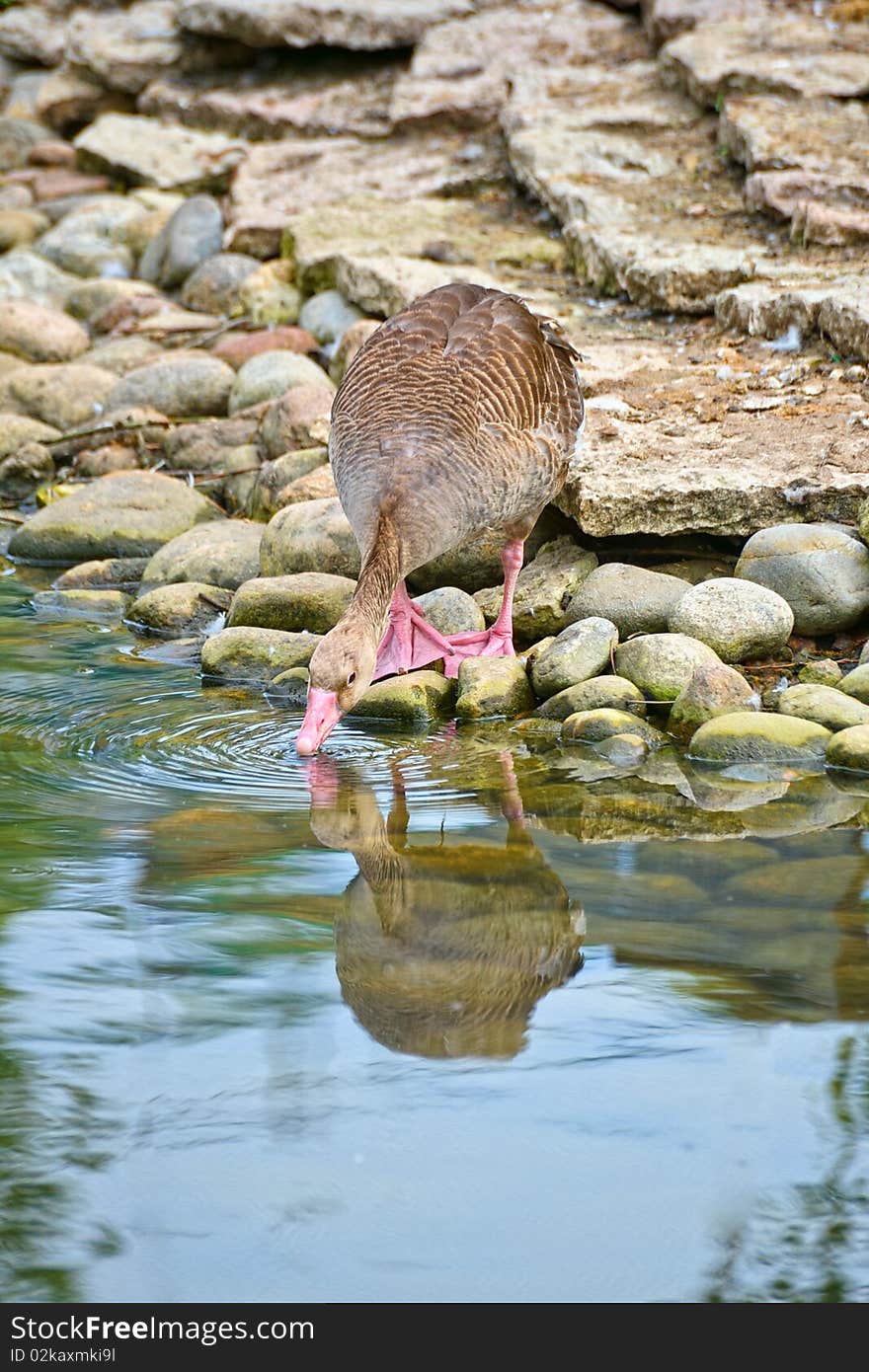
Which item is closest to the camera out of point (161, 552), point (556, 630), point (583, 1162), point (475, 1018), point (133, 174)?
point (583, 1162)

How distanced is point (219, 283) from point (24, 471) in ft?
10.8

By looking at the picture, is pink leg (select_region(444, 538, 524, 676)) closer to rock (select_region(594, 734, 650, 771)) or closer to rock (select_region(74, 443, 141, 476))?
rock (select_region(594, 734, 650, 771))

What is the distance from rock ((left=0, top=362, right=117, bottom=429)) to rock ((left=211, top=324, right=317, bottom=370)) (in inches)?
38.0

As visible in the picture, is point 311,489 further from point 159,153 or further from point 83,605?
point 159,153

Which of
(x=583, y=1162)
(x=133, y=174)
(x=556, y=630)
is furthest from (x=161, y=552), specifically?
(x=133, y=174)

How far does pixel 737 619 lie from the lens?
7371 mm

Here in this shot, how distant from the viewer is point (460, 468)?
7.16m

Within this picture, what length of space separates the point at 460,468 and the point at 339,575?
1.76 m

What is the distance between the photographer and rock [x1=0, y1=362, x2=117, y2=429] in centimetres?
1227

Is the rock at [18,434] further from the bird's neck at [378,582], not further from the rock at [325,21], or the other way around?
the rock at [325,21]

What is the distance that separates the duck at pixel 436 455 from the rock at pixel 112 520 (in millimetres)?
2705

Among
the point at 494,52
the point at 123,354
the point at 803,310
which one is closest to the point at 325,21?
the point at 494,52

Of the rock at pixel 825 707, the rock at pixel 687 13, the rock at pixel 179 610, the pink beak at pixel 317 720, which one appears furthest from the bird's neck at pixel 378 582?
the rock at pixel 687 13
